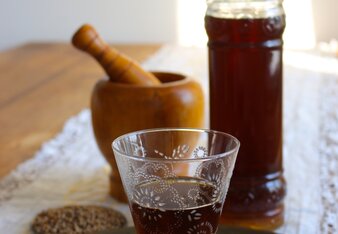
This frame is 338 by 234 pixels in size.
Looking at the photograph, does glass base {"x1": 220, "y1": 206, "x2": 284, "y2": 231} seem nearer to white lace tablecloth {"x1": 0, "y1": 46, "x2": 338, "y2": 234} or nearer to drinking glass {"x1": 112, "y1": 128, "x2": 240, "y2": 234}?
white lace tablecloth {"x1": 0, "y1": 46, "x2": 338, "y2": 234}

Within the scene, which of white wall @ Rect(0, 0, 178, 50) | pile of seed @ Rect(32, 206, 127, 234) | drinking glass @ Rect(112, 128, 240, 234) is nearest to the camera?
drinking glass @ Rect(112, 128, 240, 234)

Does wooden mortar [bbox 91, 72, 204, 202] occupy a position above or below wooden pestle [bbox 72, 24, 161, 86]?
below

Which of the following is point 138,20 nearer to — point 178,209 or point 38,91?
point 38,91

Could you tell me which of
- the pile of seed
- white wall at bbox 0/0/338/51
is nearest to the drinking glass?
the pile of seed

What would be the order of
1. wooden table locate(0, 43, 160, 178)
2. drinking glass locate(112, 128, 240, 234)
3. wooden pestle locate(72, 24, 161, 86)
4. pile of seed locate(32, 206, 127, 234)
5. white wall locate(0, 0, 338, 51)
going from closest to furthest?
drinking glass locate(112, 128, 240, 234) < pile of seed locate(32, 206, 127, 234) < wooden pestle locate(72, 24, 161, 86) < wooden table locate(0, 43, 160, 178) < white wall locate(0, 0, 338, 51)

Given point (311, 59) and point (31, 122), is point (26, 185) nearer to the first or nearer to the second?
point (31, 122)

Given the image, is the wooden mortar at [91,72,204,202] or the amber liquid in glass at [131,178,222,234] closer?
the amber liquid in glass at [131,178,222,234]

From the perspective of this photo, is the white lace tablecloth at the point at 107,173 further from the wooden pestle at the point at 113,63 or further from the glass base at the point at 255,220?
the wooden pestle at the point at 113,63
